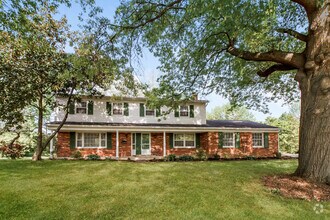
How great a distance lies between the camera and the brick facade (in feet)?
55.1

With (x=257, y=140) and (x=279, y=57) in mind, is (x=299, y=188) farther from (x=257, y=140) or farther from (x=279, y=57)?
(x=257, y=140)

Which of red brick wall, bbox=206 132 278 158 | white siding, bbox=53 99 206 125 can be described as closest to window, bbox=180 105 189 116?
white siding, bbox=53 99 206 125

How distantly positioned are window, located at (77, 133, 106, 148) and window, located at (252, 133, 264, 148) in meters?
12.9

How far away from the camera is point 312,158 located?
280 inches

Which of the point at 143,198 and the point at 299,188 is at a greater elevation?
the point at 299,188

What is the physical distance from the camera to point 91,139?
57.9 ft

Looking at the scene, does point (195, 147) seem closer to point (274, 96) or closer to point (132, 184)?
point (274, 96)

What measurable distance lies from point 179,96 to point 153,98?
1442mm

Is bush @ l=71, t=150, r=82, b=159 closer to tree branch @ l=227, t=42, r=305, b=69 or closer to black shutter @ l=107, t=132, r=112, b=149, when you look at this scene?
black shutter @ l=107, t=132, r=112, b=149

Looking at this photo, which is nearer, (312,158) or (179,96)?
(312,158)

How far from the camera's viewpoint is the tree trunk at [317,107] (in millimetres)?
6930

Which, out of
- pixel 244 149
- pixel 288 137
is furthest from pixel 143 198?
pixel 288 137

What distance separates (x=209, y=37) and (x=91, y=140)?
495 inches

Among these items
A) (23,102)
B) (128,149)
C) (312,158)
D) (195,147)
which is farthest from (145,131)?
(312,158)
